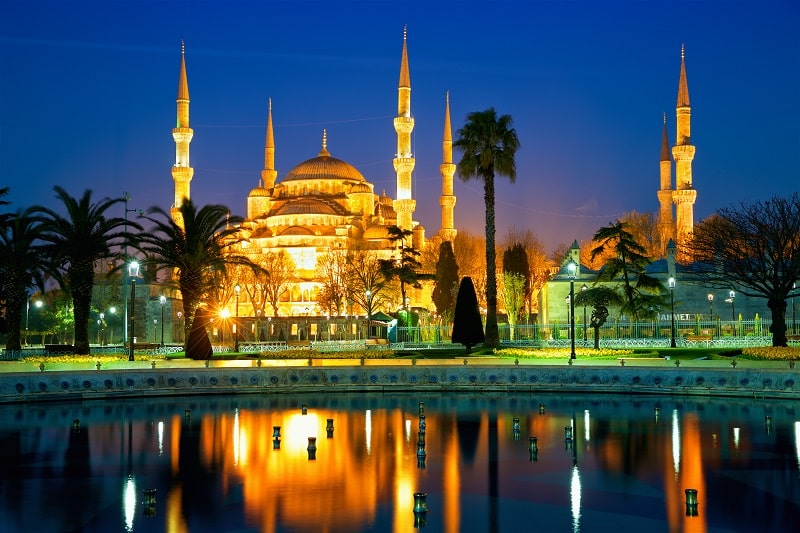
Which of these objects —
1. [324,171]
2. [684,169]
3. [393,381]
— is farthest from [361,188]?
[393,381]

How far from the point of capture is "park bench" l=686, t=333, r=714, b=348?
105 feet

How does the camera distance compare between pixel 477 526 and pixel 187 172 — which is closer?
pixel 477 526

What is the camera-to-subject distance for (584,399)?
19.8 metres

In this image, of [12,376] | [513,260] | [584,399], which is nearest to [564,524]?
[584,399]

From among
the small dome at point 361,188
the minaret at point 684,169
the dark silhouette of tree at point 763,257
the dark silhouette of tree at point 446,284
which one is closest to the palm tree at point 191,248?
the dark silhouette of tree at point 763,257

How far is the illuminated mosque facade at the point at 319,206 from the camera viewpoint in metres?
66.6

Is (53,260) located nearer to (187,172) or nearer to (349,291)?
(349,291)

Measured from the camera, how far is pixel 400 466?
41.4 ft

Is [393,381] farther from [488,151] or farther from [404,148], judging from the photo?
[404,148]

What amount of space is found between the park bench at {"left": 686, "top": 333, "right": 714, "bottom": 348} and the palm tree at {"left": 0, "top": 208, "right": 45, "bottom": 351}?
71.2 feet

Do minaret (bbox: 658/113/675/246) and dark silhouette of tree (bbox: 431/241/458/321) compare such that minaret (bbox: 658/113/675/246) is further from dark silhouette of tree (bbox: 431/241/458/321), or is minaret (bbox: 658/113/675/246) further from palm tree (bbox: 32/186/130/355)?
palm tree (bbox: 32/186/130/355)

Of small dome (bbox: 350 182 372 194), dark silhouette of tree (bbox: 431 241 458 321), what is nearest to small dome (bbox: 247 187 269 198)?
small dome (bbox: 350 182 372 194)

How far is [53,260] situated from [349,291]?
97.4 feet

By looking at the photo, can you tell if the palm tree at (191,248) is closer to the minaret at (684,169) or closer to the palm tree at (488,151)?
the palm tree at (488,151)
